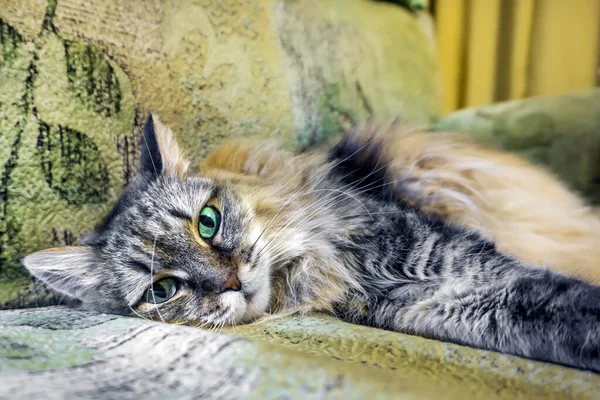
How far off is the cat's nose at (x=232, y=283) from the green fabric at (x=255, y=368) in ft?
0.53

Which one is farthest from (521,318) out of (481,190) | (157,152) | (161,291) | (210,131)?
(210,131)

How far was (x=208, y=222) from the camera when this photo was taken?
0.98 metres

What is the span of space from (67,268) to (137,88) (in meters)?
0.51

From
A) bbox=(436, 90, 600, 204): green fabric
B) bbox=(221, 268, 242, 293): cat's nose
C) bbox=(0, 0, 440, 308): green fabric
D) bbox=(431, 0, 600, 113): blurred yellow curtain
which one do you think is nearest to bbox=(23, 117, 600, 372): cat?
bbox=(221, 268, 242, 293): cat's nose

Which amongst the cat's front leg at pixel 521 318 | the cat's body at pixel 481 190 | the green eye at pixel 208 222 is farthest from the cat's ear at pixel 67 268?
the cat's front leg at pixel 521 318

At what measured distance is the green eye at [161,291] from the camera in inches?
36.5

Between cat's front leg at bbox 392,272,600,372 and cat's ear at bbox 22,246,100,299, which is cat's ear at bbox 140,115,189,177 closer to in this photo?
cat's ear at bbox 22,246,100,299

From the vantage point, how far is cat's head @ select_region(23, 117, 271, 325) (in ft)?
2.90

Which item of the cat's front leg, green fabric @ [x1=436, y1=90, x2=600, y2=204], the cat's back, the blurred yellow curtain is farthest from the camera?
the blurred yellow curtain

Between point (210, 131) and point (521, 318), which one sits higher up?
point (210, 131)

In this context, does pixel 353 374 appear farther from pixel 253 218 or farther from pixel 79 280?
pixel 79 280

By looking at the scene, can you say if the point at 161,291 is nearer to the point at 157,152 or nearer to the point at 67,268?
the point at 67,268

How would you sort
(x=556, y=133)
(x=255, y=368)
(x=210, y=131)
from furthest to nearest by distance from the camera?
1. (x=556, y=133)
2. (x=210, y=131)
3. (x=255, y=368)

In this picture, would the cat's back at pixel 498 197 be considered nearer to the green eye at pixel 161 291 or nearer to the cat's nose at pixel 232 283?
the cat's nose at pixel 232 283
